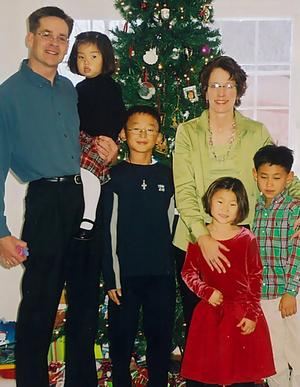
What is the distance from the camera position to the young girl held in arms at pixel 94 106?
2.29m

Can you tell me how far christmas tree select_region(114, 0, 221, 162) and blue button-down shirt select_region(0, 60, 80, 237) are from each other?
481 millimetres

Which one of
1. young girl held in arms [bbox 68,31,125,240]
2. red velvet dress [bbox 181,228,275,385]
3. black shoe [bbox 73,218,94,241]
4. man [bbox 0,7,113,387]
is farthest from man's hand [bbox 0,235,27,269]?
red velvet dress [bbox 181,228,275,385]

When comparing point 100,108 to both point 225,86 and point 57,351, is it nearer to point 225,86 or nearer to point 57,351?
point 225,86

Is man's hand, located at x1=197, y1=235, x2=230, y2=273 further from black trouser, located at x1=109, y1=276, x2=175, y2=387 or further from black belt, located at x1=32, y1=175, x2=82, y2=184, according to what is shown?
black belt, located at x1=32, y1=175, x2=82, y2=184

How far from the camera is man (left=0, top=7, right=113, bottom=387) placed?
209cm

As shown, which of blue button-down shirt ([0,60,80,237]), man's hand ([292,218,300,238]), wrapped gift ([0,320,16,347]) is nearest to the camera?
blue button-down shirt ([0,60,80,237])

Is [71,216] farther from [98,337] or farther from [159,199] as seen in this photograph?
[98,337]

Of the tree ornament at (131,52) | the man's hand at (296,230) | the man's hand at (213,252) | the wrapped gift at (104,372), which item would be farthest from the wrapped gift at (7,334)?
the man's hand at (296,230)

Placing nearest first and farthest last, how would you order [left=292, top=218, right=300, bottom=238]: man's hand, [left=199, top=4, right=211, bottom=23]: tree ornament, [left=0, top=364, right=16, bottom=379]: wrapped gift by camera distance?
[left=292, top=218, right=300, bottom=238]: man's hand, [left=199, top=4, right=211, bottom=23]: tree ornament, [left=0, top=364, right=16, bottom=379]: wrapped gift

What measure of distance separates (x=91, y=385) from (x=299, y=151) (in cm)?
184

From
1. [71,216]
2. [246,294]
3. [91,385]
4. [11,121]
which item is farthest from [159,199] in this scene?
[91,385]

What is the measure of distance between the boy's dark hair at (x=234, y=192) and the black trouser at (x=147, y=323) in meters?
0.37

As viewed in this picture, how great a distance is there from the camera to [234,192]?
2127 millimetres

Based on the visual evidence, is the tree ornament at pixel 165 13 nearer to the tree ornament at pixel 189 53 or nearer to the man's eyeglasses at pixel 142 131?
the tree ornament at pixel 189 53
